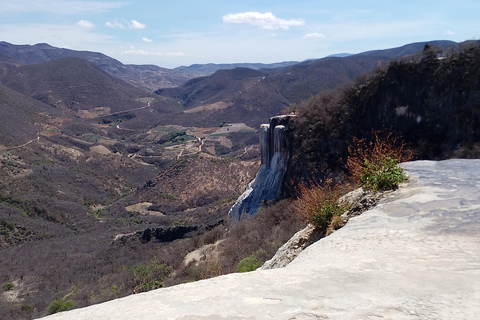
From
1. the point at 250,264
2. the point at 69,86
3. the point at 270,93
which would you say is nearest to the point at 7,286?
the point at 250,264

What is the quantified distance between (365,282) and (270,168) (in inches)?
676

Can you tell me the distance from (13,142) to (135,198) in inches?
859

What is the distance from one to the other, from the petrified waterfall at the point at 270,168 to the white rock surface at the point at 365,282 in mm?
14267

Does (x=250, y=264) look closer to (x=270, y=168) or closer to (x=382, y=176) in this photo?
(x=382, y=176)

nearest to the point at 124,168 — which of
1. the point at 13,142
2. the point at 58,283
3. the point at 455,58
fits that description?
A: the point at 13,142

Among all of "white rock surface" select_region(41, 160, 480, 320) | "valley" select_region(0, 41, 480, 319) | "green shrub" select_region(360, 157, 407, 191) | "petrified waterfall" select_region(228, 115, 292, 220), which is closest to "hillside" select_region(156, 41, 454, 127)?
"valley" select_region(0, 41, 480, 319)

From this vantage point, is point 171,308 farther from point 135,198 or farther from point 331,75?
point 331,75

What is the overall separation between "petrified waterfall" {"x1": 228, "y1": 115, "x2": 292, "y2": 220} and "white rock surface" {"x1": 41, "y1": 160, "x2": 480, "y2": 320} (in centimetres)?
1427

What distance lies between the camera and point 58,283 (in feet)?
69.5

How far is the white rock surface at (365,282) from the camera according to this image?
11.2 feet

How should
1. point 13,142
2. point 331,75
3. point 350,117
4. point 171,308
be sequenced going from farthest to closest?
point 331,75
point 13,142
point 350,117
point 171,308

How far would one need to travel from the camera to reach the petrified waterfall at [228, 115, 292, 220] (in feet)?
66.1

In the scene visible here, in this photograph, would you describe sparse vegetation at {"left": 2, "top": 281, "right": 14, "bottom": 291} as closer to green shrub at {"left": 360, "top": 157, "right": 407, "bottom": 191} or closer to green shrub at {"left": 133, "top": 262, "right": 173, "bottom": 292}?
green shrub at {"left": 133, "top": 262, "right": 173, "bottom": 292}

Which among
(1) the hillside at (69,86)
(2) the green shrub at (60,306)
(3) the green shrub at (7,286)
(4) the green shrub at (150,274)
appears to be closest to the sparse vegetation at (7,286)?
(3) the green shrub at (7,286)
